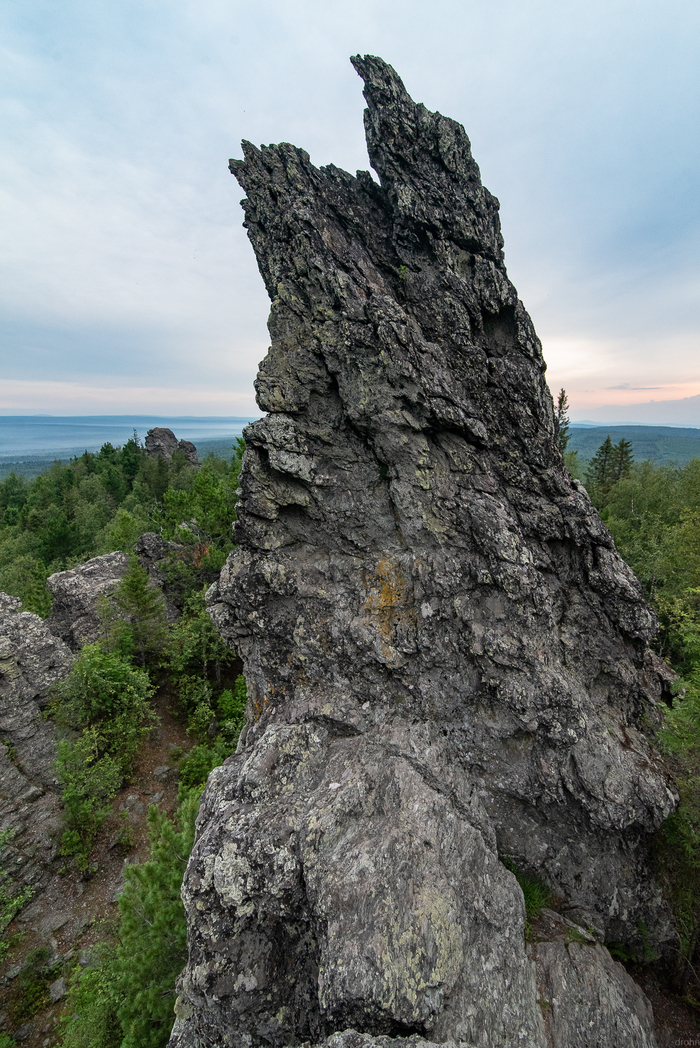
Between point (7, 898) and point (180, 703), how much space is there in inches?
360

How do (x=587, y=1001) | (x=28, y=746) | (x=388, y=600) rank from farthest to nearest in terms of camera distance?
(x=28, y=746) → (x=388, y=600) → (x=587, y=1001)

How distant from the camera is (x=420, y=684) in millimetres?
9922

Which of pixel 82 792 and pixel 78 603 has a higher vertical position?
pixel 78 603

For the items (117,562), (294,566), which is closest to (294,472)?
(294,566)

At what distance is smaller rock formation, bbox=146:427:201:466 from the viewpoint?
84.9 meters

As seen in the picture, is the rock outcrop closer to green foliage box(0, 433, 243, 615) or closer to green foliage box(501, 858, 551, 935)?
green foliage box(0, 433, 243, 615)

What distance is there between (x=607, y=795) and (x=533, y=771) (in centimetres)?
165

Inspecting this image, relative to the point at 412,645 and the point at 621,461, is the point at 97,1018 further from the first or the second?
the point at 621,461

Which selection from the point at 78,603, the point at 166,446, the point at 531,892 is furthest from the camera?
the point at 166,446

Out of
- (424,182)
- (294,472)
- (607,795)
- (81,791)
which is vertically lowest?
(81,791)

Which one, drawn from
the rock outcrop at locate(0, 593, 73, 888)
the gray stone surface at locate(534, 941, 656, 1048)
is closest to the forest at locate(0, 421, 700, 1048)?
the rock outcrop at locate(0, 593, 73, 888)

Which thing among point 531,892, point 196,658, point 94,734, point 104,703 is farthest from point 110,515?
point 531,892

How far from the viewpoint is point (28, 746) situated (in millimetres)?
17969

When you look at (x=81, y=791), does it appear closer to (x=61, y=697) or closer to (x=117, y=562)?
(x=61, y=697)
